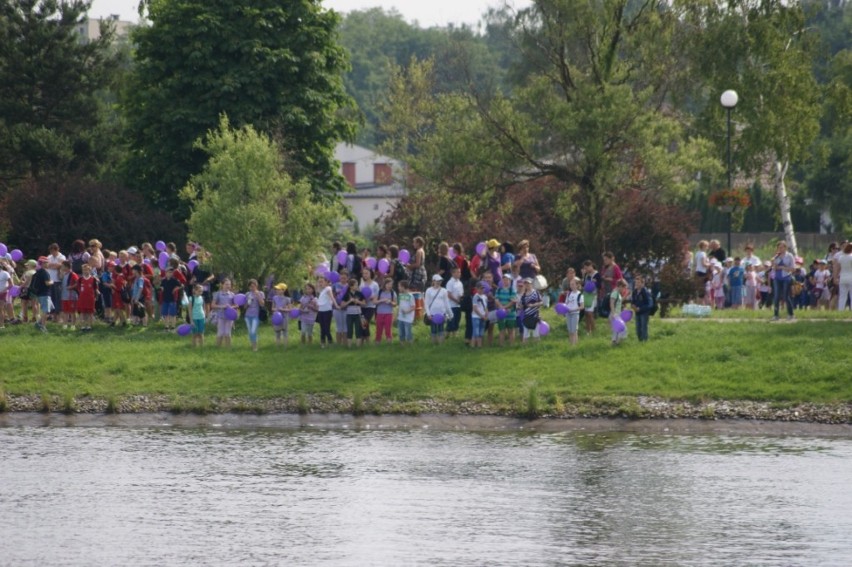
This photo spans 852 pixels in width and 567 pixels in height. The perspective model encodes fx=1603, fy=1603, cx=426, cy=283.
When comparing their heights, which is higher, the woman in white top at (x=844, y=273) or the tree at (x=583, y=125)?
the tree at (x=583, y=125)

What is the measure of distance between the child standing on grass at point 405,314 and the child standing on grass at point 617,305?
4239 mm

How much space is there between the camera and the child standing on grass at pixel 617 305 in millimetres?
32688

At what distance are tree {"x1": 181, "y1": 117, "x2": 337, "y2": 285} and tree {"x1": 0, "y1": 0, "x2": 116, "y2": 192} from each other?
678 inches

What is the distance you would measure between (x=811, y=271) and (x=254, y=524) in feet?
70.6

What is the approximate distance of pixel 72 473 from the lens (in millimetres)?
26609

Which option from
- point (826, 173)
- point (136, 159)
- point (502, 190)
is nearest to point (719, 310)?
point (502, 190)

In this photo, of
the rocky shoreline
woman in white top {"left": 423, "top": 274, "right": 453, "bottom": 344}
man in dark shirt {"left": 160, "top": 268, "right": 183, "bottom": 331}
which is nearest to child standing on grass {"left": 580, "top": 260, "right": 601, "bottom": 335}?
woman in white top {"left": 423, "top": 274, "right": 453, "bottom": 344}

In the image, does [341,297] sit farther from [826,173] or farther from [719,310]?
[826,173]

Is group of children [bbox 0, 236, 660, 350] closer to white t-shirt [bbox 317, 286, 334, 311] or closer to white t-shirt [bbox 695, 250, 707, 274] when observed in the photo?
white t-shirt [bbox 317, 286, 334, 311]

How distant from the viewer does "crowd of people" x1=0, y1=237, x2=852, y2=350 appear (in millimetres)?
33438

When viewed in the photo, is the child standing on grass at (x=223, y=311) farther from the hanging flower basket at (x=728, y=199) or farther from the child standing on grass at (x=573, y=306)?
the hanging flower basket at (x=728, y=199)

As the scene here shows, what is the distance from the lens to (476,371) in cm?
3259

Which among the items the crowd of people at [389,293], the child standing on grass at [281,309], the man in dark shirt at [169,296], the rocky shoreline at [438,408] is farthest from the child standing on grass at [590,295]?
the man in dark shirt at [169,296]

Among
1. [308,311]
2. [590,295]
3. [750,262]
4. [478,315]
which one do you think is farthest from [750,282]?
[308,311]
